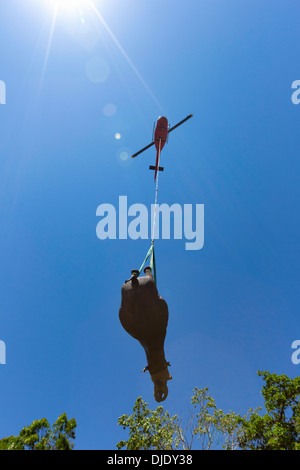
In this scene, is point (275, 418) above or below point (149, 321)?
below

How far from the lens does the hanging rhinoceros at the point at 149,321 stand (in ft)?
19.7

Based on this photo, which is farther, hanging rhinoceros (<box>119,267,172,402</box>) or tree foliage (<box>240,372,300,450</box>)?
tree foliage (<box>240,372,300,450</box>)

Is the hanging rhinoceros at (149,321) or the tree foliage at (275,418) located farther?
the tree foliage at (275,418)

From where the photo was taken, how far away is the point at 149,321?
19.7 feet

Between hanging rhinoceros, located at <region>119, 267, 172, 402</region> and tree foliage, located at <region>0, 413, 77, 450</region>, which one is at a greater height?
hanging rhinoceros, located at <region>119, 267, 172, 402</region>

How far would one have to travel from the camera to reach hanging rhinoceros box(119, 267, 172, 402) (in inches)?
237

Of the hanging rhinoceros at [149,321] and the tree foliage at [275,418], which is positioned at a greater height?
the hanging rhinoceros at [149,321]

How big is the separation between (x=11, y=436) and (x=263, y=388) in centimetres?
1133

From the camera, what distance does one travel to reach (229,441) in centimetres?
1248

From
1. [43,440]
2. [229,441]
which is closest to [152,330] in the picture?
[43,440]

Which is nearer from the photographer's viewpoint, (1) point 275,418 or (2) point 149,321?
(2) point 149,321

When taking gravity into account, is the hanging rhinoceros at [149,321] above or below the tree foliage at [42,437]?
above

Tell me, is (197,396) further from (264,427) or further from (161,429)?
(264,427)
